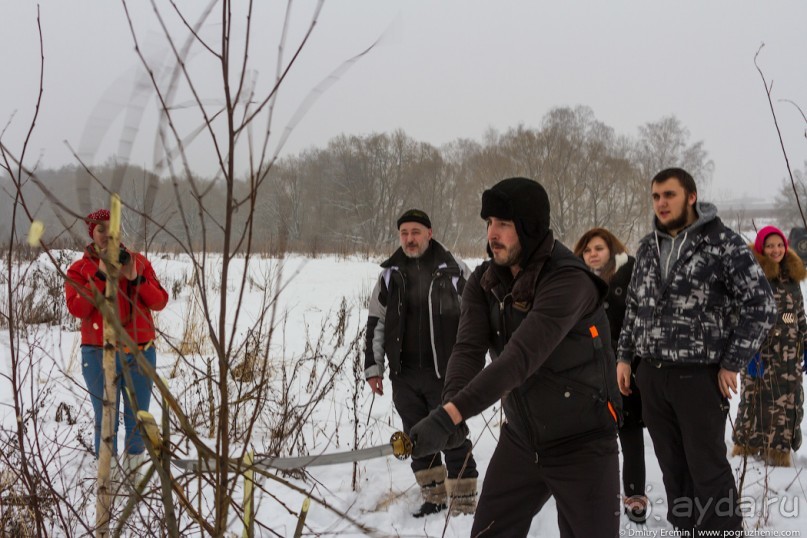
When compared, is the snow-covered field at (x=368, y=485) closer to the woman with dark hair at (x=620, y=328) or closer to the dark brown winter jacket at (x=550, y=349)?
the woman with dark hair at (x=620, y=328)

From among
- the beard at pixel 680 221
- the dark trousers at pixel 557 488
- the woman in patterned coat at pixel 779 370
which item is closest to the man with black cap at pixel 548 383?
the dark trousers at pixel 557 488

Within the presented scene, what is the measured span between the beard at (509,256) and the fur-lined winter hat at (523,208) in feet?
0.06

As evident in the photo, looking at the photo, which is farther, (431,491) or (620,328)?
(620,328)

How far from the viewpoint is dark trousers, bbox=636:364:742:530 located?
2289 mm

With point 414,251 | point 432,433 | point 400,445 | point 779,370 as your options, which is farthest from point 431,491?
point 779,370

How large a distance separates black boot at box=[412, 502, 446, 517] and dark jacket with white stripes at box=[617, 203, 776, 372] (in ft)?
5.05

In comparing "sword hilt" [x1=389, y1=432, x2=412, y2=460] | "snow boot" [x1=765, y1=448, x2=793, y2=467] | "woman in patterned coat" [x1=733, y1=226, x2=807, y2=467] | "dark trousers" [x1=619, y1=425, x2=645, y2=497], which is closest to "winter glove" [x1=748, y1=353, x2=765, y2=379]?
"woman in patterned coat" [x1=733, y1=226, x2=807, y2=467]

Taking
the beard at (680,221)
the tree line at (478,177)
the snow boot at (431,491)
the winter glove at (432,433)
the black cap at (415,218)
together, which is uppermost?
the tree line at (478,177)

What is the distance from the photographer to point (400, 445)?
1.26 metres

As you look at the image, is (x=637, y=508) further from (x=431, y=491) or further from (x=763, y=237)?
(x=763, y=237)

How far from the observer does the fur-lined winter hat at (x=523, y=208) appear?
1812 millimetres

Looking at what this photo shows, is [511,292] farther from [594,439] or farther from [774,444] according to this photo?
[774,444]

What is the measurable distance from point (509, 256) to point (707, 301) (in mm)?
1136

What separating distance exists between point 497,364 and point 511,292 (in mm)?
401
